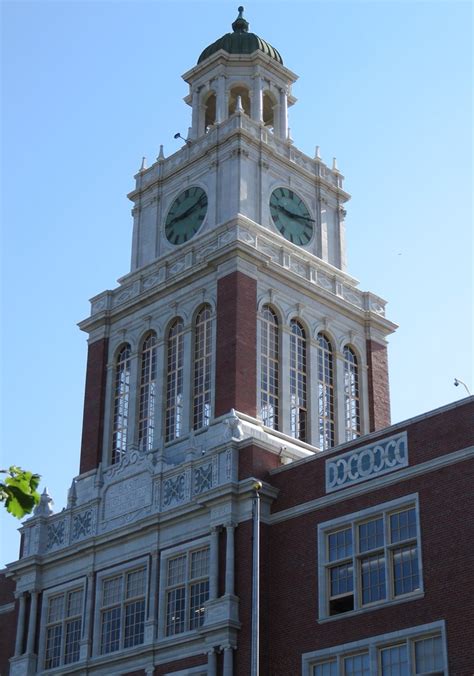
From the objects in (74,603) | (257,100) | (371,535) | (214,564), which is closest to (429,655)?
(371,535)

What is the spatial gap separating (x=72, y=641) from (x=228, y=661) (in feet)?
30.7

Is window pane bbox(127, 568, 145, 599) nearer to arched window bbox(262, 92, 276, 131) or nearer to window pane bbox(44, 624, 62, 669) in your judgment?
window pane bbox(44, 624, 62, 669)

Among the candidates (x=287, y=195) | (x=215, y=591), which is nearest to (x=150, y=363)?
(x=287, y=195)

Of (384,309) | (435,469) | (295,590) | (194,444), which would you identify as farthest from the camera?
(384,309)

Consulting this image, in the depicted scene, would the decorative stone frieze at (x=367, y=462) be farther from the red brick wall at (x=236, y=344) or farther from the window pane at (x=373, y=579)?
the red brick wall at (x=236, y=344)

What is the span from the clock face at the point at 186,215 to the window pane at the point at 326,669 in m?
23.4

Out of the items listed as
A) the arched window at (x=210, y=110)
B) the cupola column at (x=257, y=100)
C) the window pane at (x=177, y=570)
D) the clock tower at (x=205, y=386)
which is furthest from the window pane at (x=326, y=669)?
the arched window at (x=210, y=110)

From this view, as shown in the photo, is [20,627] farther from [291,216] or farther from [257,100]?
[257,100]

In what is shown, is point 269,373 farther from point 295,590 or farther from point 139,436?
point 295,590

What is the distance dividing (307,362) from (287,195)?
930cm

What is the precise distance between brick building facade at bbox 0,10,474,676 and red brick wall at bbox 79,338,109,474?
0.12 m

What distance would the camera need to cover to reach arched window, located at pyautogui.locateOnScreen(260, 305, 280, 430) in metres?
50.3

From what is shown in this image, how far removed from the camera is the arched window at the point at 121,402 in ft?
176

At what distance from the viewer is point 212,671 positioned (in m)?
41.2
